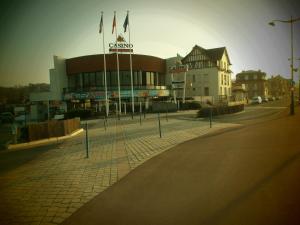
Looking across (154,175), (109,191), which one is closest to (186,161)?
(154,175)

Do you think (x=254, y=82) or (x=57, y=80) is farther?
(x=254, y=82)

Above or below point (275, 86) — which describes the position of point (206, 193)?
below

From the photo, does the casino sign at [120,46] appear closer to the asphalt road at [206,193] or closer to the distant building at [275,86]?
the asphalt road at [206,193]

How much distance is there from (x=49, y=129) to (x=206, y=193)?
11.3 metres

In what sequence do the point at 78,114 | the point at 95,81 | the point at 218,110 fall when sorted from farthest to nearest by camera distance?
the point at 95,81, the point at 78,114, the point at 218,110

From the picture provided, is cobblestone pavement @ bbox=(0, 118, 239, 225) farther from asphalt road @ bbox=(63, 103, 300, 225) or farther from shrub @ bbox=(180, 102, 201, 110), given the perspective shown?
shrub @ bbox=(180, 102, 201, 110)

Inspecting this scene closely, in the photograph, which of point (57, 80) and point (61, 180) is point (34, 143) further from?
point (57, 80)

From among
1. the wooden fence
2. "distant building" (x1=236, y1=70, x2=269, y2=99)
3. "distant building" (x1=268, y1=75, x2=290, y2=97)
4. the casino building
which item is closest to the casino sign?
the casino building

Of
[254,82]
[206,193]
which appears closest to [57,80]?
[206,193]

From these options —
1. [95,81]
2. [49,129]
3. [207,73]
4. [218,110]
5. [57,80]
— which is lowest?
[49,129]

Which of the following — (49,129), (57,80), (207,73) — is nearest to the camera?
(49,129)

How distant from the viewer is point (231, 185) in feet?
16.5

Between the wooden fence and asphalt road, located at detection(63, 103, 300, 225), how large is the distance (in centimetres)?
835

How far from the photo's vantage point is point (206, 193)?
15.4ft
